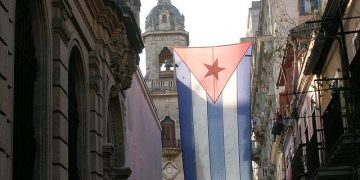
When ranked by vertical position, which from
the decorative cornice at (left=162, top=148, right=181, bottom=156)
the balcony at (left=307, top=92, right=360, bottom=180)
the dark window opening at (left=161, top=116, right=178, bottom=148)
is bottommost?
the balcony at (left=307, top=92, right=360, bottom=180)

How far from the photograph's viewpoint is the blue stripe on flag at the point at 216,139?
23312 millimetres

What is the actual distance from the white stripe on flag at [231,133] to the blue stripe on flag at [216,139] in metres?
0.14

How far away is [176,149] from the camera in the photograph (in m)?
65.5

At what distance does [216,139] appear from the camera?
921 inches

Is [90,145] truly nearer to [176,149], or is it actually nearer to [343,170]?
[343,170]

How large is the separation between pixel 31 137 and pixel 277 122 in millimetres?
24386

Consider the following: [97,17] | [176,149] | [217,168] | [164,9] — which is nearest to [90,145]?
[97,17]

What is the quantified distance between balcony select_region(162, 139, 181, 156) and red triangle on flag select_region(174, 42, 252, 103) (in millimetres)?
41381

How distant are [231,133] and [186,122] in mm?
1325

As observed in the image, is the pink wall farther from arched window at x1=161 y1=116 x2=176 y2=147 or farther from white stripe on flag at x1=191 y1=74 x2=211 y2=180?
arched window at x1=161 y1=116 x2=176 y2=147

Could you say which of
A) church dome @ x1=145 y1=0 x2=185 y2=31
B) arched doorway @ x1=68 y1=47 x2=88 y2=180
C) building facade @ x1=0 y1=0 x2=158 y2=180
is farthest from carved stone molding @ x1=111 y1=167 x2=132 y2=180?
church dome @ x1=145 y1=0 x2=185 y2=31

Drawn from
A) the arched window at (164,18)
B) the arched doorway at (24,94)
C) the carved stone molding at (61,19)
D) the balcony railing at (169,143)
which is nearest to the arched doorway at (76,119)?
the carved stone molding at (61,19)

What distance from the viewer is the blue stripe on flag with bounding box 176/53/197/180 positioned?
23.4 metres

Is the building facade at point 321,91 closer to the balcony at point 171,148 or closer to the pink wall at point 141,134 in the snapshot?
the pink wall at point 141,134
